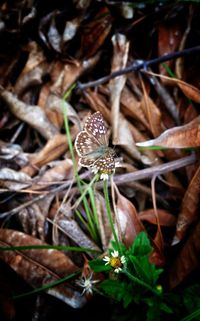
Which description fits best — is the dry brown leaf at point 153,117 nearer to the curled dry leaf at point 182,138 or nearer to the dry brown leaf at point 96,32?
the curled dry leaf at point 182,138

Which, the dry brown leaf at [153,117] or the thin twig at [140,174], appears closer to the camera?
the thin twig at [140,174]

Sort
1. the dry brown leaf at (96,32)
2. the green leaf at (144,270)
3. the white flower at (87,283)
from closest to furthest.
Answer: the green leaf at (144,270) → the white flower at (87,283) → the dry brown leaf at (96,32)

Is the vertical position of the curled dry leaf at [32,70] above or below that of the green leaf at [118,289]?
above

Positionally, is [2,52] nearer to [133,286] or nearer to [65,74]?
[65,74]

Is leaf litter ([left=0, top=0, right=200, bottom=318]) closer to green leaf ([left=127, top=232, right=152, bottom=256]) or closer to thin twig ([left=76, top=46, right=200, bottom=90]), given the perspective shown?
thin twig ([left=76, top=46, right=200, bottom=90])

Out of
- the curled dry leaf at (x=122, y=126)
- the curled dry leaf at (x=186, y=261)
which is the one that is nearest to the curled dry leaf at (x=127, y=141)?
the curled dry leaf at (x=122, y=126)

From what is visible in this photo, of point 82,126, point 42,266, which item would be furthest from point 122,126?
point 42,266

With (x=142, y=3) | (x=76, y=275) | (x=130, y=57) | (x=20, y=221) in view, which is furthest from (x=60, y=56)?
(x=76, y=275)
